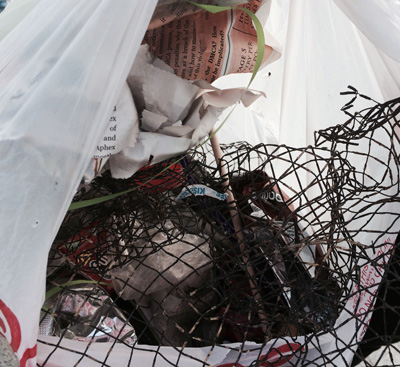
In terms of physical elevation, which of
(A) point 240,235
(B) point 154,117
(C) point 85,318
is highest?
(B) point 154,117

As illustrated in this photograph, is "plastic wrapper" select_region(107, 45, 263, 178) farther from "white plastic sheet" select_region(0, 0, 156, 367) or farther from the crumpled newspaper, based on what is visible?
"white plastic sheet" select_region(0, 0, 156, 367)

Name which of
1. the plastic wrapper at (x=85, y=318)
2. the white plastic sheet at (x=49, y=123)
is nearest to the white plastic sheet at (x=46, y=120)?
the white plastic sheet at (x=49, y=123)

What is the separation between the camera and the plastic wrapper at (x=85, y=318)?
61cm

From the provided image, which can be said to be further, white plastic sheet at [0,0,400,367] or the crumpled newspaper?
the crumpled newspaper

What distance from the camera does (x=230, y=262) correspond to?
2.23ft

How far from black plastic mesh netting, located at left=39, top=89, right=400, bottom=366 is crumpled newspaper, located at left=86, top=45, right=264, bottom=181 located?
0.12ft

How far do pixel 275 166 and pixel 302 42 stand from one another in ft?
0.94

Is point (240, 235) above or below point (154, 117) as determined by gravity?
below

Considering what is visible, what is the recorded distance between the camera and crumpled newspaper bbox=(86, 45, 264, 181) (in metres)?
0.59

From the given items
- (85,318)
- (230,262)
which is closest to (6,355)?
(85,318)

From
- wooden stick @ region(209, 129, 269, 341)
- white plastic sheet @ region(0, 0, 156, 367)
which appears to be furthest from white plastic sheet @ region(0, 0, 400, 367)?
wooden stick @ region(209, 129, 269, 341)

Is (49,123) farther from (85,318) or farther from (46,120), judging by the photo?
(85,318)

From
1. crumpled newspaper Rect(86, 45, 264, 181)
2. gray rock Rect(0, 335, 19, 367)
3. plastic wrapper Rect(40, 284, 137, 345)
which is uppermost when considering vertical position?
crumpled newspaper Rect(86, 45, 264, 181)

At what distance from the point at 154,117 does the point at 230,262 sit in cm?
21
